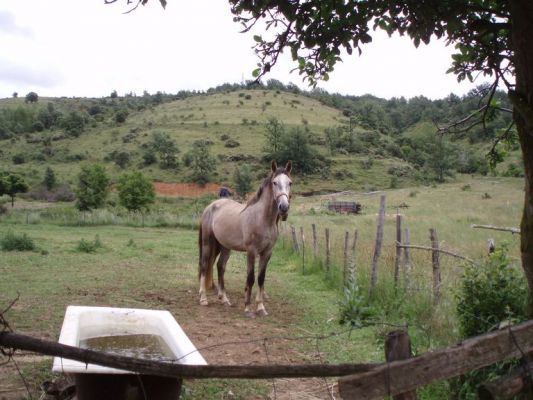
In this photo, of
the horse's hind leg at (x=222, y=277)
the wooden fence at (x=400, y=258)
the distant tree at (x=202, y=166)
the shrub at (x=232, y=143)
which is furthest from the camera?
the shrub at (x=232, y=143)

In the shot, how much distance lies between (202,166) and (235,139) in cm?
1487

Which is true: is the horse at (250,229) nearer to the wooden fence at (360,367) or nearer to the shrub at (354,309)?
the shrub at (354,309)

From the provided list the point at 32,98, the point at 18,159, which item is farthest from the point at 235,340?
the point at 32,98

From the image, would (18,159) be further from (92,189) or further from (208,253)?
(208,253)

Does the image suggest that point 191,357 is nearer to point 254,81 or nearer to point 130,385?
point 130,385

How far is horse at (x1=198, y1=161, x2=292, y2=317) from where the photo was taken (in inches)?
288

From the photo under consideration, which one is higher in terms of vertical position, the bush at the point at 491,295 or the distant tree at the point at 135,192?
the bush at the point at 491,295

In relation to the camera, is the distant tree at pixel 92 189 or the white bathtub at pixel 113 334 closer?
the white bathtub at pixel 113 334

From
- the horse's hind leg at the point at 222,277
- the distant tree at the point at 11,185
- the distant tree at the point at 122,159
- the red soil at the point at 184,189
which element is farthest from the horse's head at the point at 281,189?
the distant tree at the point at 122,159

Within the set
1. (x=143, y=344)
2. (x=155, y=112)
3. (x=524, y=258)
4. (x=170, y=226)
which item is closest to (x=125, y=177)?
(x=170, y=226)

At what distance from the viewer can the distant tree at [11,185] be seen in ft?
137

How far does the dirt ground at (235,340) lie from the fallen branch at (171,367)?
1.48m

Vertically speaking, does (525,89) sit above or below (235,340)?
above

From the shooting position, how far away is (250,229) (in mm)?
7801
